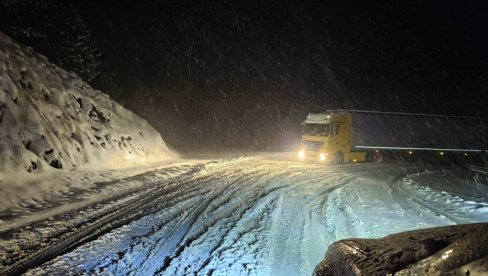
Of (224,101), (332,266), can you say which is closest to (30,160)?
(332,266)

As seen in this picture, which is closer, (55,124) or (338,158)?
(55,124)

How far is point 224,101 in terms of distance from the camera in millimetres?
55000

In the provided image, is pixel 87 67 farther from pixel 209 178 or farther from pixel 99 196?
pixel 99 196

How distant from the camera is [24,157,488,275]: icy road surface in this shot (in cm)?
529

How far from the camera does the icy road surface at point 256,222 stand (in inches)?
208

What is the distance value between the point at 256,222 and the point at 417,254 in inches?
205

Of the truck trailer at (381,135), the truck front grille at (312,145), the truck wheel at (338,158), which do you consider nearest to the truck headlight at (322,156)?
the truck trailer at (381,135)

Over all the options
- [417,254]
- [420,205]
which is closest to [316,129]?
[420,205]

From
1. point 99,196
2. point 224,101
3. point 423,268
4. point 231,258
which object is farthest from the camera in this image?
point 224,101

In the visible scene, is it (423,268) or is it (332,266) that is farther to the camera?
(332,266)

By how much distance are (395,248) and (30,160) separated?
34.3 feet

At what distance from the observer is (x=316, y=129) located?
2252 centimetres

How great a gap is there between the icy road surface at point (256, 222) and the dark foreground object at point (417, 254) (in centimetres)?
188

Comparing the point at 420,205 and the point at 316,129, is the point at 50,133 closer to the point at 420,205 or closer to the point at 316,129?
the point at 420,205
